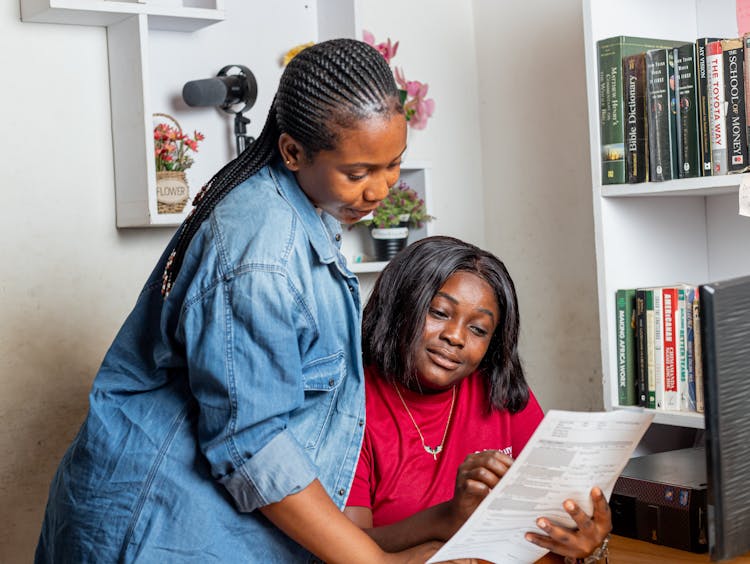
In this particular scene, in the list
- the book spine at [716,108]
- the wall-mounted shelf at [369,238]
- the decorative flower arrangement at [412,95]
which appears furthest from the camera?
the decorative flower arrangement at [412,95]

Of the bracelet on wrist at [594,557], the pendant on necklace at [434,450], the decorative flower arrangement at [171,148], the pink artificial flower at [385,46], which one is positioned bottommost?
the bracelet on wrist at [594,557]

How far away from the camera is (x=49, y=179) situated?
204 cm

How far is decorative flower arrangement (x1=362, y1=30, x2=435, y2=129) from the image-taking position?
252 centimetres

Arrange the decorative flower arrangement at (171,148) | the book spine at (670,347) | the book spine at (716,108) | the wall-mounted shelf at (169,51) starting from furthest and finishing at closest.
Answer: the decorative flower arrangement at (171,148), the wall-mounted shelf at (169,51), the book spine at (670,347), the book spine at (716,108)

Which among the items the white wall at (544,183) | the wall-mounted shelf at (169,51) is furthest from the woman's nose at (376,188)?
the white wall at (544,183)

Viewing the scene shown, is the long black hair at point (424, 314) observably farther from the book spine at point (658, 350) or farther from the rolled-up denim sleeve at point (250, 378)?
the rolled-up denim sleeve at point (250, 378)

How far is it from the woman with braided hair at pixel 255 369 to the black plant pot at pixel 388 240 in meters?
1.13

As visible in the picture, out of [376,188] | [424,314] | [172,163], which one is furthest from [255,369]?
[172,163]

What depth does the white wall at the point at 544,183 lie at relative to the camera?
246 cm

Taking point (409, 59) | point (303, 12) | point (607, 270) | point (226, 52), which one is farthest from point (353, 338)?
point (409, 59)

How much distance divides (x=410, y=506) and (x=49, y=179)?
104cm

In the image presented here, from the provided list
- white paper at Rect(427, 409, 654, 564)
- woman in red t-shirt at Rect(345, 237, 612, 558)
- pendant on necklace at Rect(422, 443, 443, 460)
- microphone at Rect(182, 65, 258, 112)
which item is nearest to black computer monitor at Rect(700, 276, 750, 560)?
white paper at Rect(427, 409, 654, 564)

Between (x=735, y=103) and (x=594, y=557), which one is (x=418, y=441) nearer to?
(x=594, y=557)

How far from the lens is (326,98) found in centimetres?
110
